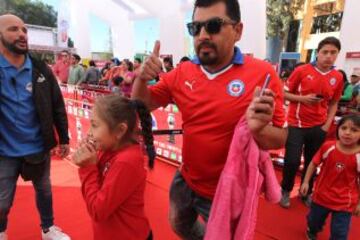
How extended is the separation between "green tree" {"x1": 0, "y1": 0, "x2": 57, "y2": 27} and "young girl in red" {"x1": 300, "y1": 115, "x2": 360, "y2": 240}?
3754cm

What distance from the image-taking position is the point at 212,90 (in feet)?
5.35

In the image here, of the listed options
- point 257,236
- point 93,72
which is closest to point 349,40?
point 257,236

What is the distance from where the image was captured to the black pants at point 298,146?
3.46 m

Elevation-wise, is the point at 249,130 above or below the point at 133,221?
above

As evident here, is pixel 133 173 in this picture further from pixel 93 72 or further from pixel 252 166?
pixel 93 72

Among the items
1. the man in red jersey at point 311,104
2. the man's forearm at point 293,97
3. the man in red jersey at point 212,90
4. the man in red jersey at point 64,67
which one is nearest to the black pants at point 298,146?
the man in red jersey at point 311,104

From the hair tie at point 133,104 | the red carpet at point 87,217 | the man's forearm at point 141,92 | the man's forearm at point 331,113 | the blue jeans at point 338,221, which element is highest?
the man's forearm at point 141,92

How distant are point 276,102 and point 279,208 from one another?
2.39m

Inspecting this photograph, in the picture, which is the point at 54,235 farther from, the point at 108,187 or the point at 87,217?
the point at 108,187

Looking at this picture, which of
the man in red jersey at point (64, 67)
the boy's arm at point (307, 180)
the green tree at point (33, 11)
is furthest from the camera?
the green tree at point (33, 11)

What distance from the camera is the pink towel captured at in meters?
1.41

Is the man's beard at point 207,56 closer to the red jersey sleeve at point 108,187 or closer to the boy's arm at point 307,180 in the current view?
the red jersey sleeve at point 108,187

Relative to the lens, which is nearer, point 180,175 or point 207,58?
point 207,58

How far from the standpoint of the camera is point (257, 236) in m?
3.01
